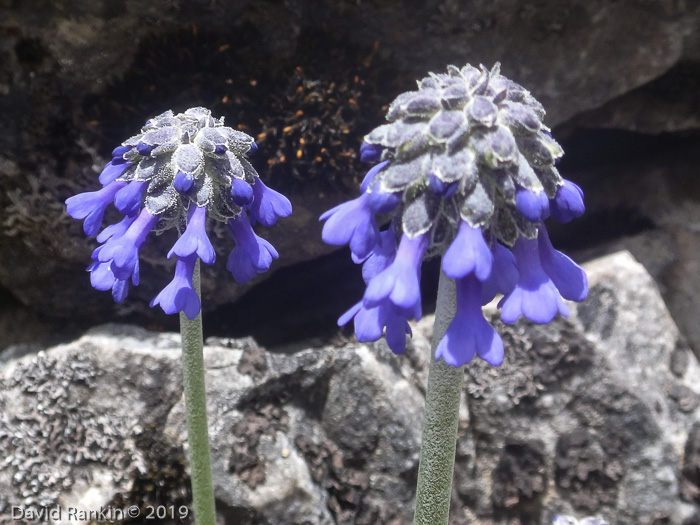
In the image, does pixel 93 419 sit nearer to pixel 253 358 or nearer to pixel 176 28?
pixel 253 358

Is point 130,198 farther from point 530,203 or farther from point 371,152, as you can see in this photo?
point 530,203

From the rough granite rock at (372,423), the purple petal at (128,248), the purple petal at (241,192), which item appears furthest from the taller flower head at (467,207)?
the rough granite rock at (372,423)

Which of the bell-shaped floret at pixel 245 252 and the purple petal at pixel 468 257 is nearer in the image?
the purple petal at pixel 468 257

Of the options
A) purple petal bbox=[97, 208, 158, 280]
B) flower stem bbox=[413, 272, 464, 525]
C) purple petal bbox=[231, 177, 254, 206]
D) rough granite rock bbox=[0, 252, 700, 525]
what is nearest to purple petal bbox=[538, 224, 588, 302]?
flower stem bbox=[413, 272, 464, 525]

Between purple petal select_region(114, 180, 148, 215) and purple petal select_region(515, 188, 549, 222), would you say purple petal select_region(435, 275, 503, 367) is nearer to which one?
purple petal select_region(515, 188, 549, 222)

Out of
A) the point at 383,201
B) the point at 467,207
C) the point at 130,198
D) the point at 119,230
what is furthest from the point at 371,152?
the point at 119,230

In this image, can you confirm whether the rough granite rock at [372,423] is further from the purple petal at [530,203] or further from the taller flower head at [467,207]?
the purple petal at [530,203]
